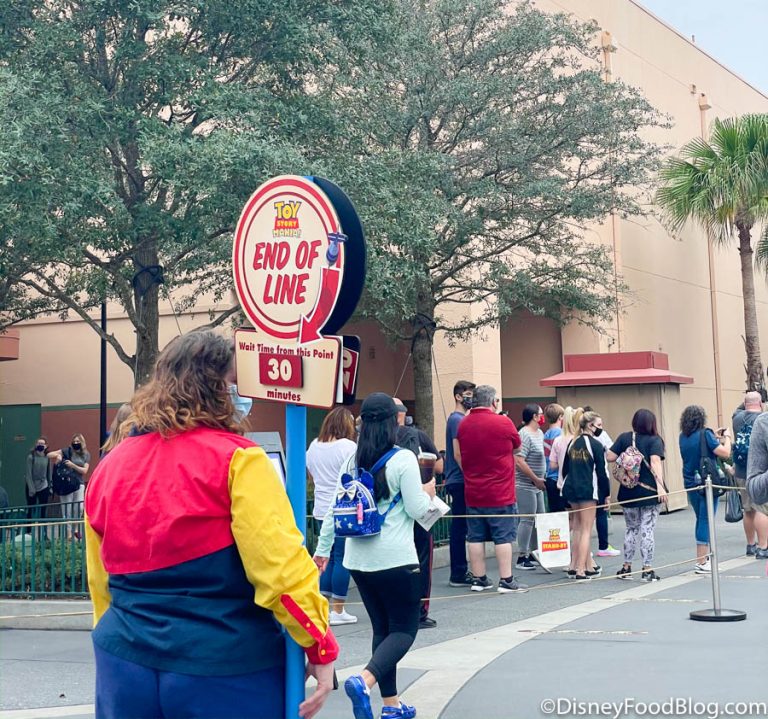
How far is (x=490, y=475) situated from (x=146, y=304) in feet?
17.9

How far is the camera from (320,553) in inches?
259

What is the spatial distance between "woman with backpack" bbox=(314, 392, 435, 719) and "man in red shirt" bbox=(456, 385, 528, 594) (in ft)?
13.8

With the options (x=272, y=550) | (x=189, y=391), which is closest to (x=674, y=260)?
(x=189, y=391)

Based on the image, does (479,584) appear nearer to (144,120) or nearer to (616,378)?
(144,120)

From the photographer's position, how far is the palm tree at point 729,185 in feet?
77.3

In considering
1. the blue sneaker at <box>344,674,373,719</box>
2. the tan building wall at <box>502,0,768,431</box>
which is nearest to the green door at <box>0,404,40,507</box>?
the tan building wall at <box>502,0,768,431</box>

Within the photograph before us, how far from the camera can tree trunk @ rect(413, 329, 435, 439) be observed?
18.0 meters

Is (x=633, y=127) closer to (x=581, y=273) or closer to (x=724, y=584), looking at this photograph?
(x=581, y=273)

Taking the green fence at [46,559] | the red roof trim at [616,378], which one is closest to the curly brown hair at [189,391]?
the green fence at [46,559]

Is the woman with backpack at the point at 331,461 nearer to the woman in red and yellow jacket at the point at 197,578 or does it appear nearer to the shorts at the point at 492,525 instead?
the shorts at the point at 492,525

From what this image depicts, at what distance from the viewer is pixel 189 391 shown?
3.17 m

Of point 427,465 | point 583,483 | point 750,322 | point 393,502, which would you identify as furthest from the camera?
point 750,322

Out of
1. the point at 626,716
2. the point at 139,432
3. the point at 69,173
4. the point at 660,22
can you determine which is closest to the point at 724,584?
the point at 626,716

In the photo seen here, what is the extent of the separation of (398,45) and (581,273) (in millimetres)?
5768
